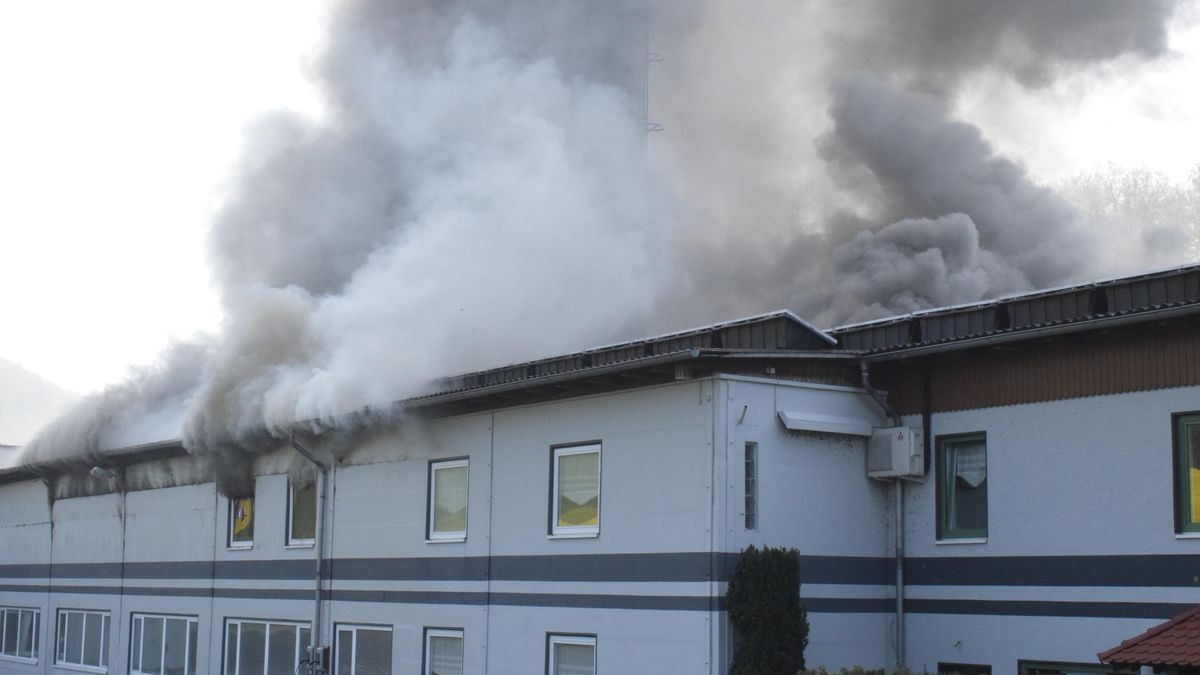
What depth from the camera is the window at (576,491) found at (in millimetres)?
15648

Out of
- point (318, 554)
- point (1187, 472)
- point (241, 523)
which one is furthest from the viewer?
point (241, 523)

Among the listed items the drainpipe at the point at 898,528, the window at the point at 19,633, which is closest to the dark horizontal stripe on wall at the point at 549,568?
the drainpipe at the point at 898,528

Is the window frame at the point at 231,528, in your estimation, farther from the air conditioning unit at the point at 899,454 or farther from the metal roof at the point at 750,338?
the air conditioning unit at the point at 899,454

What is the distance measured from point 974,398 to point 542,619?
543 cm

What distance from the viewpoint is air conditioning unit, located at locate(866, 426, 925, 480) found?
14688 millimetres

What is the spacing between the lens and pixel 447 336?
22484 millimetres

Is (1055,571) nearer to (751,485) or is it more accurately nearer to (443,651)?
(751,485)

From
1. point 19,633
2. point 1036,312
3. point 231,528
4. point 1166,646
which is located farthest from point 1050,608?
point 19,633

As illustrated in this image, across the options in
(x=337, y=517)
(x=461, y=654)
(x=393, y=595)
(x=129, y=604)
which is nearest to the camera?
(x=461, y=654)

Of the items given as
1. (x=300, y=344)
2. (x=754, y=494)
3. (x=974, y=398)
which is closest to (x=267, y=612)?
(x=300, y=344)

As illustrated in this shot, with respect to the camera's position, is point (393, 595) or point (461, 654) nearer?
point (461, 654)

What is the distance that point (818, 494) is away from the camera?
582 inches

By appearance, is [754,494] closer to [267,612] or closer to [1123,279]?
[1123,279]

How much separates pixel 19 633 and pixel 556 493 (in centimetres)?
1886
